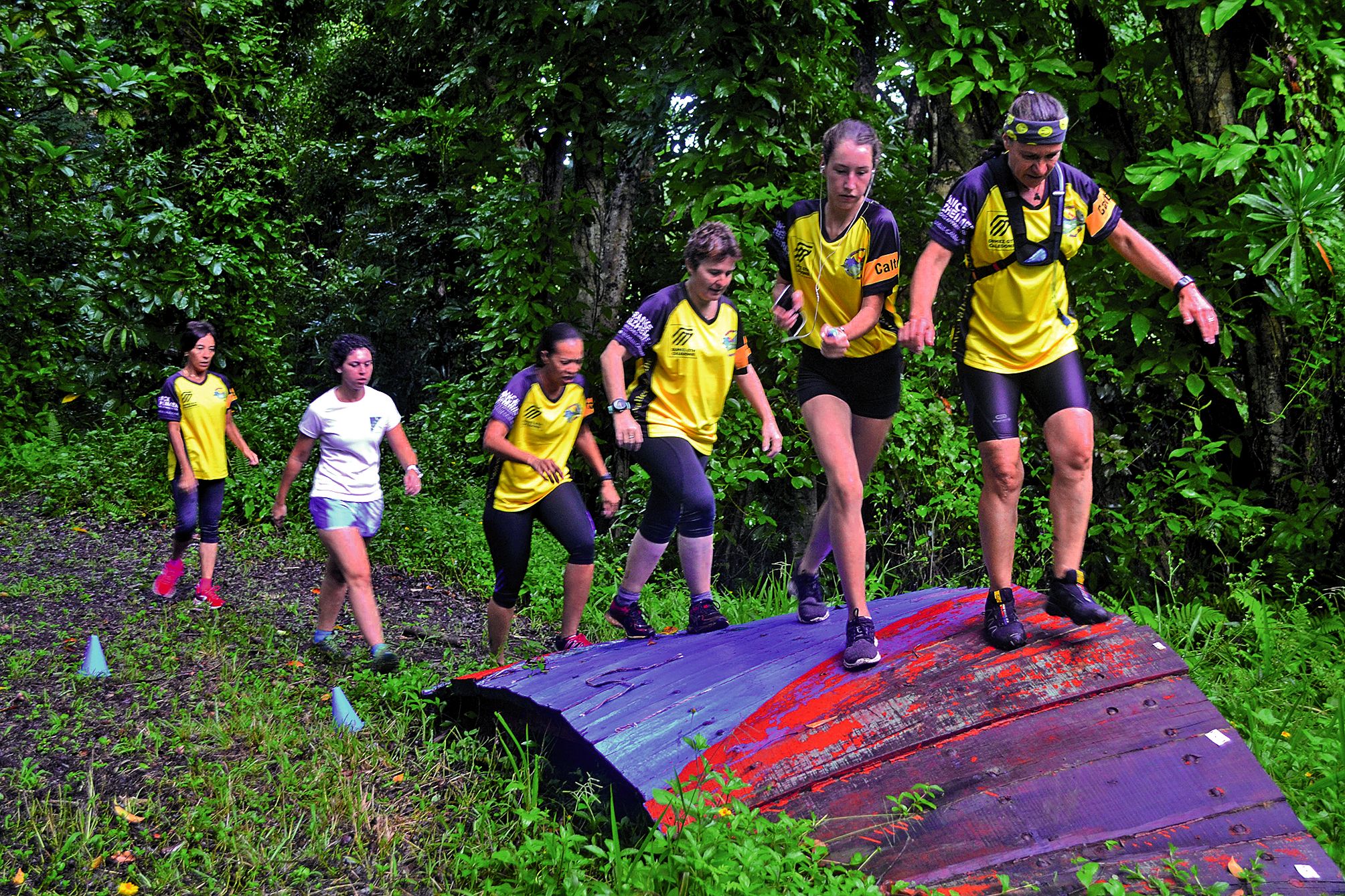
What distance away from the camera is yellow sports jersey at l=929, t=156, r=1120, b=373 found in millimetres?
3979

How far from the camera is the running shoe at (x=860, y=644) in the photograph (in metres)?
4.12

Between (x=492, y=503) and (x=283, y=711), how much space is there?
149cm

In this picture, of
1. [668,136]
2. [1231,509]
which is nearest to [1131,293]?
[1231,509]

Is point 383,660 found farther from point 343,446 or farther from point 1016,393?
point 1016,393

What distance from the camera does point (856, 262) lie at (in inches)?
171

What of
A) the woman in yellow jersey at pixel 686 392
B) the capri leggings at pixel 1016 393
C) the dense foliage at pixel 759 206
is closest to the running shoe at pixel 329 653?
the woman in yellow jersey at pixel 686 392

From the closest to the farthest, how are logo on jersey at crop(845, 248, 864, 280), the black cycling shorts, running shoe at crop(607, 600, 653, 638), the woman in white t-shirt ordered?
logo on jersey at crop(845, 248, 864, 280), the black cycling shorts, running shoe at crop(607, 600, 653, 638), the woman in white t-shirt

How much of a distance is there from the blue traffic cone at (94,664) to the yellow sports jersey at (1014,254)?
4.81m

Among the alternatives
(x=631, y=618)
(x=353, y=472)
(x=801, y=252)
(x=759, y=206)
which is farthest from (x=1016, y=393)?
(x=759, y=206)

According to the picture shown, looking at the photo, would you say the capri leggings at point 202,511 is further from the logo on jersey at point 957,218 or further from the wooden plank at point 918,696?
the logo on jersey at point 957,218

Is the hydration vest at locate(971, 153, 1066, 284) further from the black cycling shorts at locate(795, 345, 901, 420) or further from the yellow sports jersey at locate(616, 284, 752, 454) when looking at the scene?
the yellow sports jersey at locate(616, 284, 752, 454)

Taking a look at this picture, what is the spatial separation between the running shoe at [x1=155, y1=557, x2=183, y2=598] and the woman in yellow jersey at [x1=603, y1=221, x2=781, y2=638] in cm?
418

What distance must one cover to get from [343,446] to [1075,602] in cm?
384

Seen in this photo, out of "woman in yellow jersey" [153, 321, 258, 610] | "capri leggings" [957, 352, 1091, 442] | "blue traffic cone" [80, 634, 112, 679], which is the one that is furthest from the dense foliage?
"blue traffic cone" [80, 634, 112, 679]
